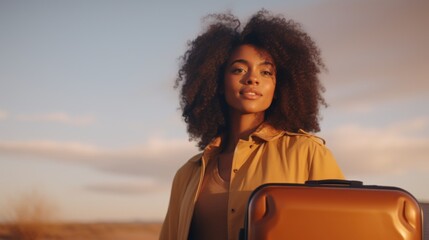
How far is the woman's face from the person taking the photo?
3.50 m

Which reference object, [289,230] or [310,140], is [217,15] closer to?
[310,140]

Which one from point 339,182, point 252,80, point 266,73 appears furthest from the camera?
point 266,73

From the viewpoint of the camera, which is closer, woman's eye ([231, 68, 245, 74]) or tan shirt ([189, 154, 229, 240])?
tan shirt ([189, 154, 229, 240])

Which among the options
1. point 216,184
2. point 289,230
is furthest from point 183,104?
point 289,230

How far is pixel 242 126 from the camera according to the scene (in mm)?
3629

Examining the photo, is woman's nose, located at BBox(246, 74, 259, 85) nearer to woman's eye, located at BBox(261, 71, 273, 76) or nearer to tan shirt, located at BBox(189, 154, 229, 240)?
woman's eye, located at BBox(261, 71, 273, 76)

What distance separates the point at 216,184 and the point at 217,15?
1180mm

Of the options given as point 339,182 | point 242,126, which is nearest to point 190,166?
point 242,126

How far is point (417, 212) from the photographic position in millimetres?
2621

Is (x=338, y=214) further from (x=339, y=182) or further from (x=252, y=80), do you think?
(x=252, y=80)

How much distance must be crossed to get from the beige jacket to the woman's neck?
0.28ft

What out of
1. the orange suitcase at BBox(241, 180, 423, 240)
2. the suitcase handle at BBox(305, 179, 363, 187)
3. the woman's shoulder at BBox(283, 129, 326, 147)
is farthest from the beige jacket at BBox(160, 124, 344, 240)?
the orange suitcase at BBox(241, 180, 423, 240)

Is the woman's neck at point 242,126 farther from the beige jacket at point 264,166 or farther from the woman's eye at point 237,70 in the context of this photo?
the woman's eye at point 237,70

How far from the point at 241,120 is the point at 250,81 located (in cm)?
26
